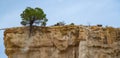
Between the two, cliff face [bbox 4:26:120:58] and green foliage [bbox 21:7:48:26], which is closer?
cliff face [bbox 4:26:120:58]

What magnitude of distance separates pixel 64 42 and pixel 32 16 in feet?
11.5

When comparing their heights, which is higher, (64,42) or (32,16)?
(32,16)

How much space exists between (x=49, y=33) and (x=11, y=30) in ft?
10.3

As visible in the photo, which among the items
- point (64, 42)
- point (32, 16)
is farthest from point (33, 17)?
point (64, 42)

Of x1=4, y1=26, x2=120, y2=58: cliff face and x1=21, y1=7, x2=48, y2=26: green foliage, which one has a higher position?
x1=21, y1=7, x2=48, y2=26: green foliage

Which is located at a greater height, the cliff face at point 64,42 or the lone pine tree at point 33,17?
the lone pine tree at point 33,17

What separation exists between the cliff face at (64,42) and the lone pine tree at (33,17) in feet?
1.62

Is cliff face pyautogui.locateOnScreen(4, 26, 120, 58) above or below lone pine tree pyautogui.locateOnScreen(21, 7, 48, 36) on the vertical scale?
below

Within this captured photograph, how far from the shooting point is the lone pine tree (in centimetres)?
3631

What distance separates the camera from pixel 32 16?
3647cm

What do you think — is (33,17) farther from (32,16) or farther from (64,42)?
(64,42)

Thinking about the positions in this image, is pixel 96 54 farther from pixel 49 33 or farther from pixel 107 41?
pixel 49 33

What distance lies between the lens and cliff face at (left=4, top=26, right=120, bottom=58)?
1379 inches

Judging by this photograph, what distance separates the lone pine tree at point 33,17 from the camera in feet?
119
